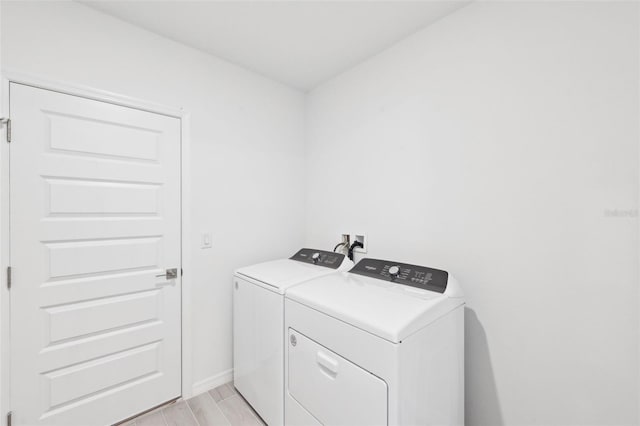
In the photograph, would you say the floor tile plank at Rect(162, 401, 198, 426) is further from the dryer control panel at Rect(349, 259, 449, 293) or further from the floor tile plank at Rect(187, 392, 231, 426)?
the dryer control panel at Rect(349, 259, 449, 293)

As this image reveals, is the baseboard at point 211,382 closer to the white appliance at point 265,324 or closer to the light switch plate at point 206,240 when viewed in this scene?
the white appliance at point 265,324

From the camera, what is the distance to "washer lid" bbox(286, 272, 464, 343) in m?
1.04

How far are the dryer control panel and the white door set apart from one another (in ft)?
4.25

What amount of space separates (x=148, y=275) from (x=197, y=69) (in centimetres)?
146

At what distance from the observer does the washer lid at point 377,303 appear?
40.8 inches

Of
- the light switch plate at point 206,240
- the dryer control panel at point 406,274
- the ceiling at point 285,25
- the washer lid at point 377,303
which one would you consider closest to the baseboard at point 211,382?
the light switch plate at point 206,240

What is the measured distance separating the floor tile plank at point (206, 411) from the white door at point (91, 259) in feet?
0.48

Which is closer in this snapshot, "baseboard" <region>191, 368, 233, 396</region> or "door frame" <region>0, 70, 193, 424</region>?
"door frame" <region>0, 70, 193, 424</region>

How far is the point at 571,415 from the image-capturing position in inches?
45.9

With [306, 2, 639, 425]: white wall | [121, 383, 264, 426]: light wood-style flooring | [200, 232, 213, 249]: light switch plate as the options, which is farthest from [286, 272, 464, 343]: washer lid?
[121, 383, 264, 426]: light wood-style flooring

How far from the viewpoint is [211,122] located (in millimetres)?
1977

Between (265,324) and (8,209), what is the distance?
1.43 metres

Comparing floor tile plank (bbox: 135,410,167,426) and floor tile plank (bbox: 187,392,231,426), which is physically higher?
floor tile plank (bbox: 135,410,167,426)

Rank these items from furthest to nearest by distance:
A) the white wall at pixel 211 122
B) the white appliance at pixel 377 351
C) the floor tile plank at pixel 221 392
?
the floor tile plank at pixel 221 392, the white wall at pixel 211 122, the white appliance at pixel 377 351
